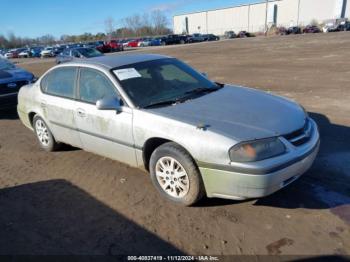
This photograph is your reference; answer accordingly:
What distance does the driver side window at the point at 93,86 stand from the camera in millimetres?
4367

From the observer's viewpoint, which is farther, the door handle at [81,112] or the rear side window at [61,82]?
the rear side window at [61,82]

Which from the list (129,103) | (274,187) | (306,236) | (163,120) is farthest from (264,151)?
(129,103)

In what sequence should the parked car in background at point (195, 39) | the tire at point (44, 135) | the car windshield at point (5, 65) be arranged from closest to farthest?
the tire at point (44, 135) → the car windshield at point (5, 65) → the parked car in background at point (195, 39)

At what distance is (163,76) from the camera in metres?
4.66

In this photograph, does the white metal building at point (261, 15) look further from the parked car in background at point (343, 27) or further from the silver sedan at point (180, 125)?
the silver sedan at point (180, 125)

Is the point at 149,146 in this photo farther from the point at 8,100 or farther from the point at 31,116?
the point at 8,100

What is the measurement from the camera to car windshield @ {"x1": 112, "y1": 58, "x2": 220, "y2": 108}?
419 cm

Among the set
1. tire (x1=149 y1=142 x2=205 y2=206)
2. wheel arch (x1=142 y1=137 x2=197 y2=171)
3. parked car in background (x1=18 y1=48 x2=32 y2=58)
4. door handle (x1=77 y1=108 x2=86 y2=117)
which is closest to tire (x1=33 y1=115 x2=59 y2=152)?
door handle (x1=77 y1=108 x2=86 y2=117)

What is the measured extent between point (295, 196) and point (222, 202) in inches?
32.1

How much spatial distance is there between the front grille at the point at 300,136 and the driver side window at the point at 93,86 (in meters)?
2.10

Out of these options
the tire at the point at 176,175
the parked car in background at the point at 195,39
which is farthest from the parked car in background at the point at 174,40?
the tire at the point at 176,175

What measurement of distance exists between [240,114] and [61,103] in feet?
8.94

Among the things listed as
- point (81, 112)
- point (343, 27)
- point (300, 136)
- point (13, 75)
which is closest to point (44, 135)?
point (81, 112)

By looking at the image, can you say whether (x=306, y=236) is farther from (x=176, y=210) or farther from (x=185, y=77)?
(x=185, y=77)
